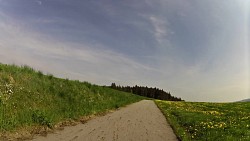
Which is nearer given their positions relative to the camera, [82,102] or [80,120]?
[80,120]

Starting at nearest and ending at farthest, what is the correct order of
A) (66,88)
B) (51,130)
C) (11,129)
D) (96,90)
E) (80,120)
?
1. (11,129)
2. (51,130)
3. (80,120)
4. (66,88)
5. (96,90)

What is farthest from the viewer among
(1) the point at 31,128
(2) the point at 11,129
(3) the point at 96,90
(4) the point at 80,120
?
(3) the point at 96,90

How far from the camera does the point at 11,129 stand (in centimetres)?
1324

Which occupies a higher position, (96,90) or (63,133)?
(96,90)

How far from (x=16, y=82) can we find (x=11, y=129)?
5.17m

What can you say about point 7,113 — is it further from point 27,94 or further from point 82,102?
point 82,102

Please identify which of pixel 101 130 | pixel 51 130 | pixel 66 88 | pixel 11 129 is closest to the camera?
pixel 11 129

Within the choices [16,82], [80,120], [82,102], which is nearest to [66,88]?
[82,102]

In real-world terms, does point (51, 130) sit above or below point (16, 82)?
below

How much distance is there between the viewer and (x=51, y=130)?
1556 centimetres

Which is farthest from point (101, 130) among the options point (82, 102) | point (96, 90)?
point (96, 90)

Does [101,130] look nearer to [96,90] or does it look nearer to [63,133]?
[63,133]

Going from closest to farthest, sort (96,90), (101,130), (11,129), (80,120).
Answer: (11,129) < (101,130) < (80,120) < (96,90)

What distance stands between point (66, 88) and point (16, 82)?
7.28m
